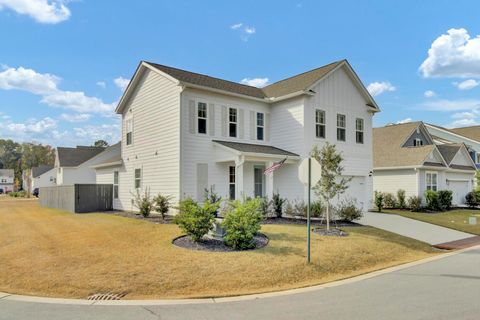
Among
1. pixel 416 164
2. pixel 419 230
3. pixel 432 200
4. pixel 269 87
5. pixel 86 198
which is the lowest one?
pixel 419 230

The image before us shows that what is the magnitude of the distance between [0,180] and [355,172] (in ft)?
337

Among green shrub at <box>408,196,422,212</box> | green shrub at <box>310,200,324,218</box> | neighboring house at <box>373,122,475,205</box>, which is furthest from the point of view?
neighboring house at <box>373,122,475,205</box>

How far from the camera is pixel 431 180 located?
2780cm

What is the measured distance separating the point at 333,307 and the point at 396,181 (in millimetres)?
23592

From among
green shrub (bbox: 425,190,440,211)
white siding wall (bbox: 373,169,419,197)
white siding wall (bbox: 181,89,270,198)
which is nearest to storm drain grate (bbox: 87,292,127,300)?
white siding wall (bbox: 181,89,270,198)

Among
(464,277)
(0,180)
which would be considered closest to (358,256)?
(464,277)

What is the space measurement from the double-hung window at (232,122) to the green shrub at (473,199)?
2292 cm

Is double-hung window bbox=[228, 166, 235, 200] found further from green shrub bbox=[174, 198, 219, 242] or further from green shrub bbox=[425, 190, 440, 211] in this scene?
green shrub bbox=[425, 190, 440, 211]

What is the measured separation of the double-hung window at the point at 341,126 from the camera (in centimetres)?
2116

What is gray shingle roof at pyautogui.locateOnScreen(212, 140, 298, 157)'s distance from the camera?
57.1 feet

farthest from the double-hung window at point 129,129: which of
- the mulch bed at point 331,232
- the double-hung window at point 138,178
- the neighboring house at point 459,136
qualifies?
the neighboring house at point 459,136

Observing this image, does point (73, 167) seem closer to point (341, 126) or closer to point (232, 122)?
point (232, 122)

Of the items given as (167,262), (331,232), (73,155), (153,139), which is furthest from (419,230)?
(73,155)

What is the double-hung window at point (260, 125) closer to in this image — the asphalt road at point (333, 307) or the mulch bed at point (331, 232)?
the mulch bed at point (331, 232)
